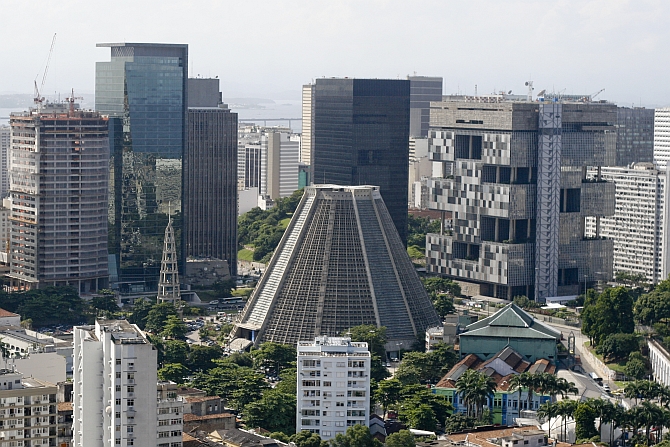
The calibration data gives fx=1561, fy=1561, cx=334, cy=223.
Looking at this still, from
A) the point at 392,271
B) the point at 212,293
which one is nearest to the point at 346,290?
the point at 392,271

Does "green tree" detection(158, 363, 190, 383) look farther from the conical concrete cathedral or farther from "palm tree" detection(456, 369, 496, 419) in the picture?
the conical concrete cathedral

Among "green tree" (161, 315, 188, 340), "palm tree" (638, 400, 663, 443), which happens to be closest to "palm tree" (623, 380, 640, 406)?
"palm tree" (638, 400, 663, 443)

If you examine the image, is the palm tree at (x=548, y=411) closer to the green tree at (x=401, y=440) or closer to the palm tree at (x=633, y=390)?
→ the palm tree at (x=633, y=390)

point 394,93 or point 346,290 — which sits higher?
point 394,93

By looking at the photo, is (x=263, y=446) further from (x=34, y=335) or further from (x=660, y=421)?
(x=34, y=335)

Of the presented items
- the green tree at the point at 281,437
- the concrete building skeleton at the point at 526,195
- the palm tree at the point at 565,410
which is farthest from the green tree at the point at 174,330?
the palm tree at the point at 565,410
